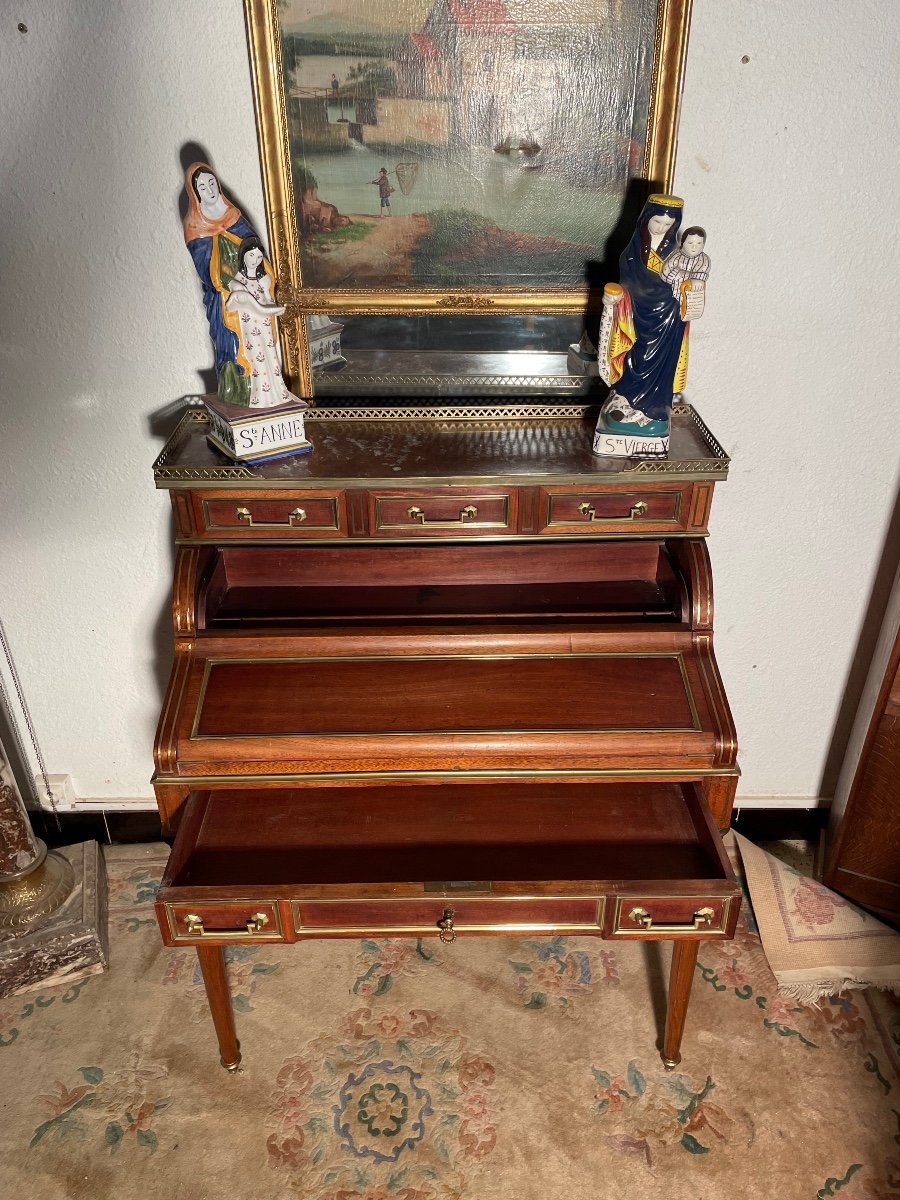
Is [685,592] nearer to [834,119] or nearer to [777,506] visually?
[777,506]

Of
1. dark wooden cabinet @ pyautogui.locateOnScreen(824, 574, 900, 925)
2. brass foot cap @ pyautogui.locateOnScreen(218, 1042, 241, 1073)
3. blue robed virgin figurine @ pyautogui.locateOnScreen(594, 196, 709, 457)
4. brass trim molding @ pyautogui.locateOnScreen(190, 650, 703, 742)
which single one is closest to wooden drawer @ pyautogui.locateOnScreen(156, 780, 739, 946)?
brass trim molding @ pyautogui.locateOnScreen(190, 650, 703, 742)

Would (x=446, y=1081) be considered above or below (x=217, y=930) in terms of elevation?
below

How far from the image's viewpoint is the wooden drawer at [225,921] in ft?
6.93

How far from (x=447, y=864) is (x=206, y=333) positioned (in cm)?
149

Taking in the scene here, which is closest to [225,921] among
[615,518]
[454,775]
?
[454,775]

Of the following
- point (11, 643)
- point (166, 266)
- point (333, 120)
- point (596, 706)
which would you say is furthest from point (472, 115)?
point (11, 643)

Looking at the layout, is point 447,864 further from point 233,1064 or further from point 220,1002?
point 233,1064

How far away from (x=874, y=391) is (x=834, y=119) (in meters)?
0.70

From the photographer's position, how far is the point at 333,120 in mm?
2230

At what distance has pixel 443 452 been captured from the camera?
2338 mm

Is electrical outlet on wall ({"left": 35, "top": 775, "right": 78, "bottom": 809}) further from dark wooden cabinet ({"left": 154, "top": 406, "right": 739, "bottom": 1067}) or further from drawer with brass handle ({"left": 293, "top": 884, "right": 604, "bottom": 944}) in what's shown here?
drawer with brass handle ({"left": 293, "top": 884, "right": 604, "bottom": 944})

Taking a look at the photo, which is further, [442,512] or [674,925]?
[442,512]

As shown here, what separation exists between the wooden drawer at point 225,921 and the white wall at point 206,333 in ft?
3.55

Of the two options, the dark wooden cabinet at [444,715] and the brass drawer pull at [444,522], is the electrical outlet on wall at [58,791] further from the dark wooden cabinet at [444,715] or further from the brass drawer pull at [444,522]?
the brass drawer pull at [444,522]
